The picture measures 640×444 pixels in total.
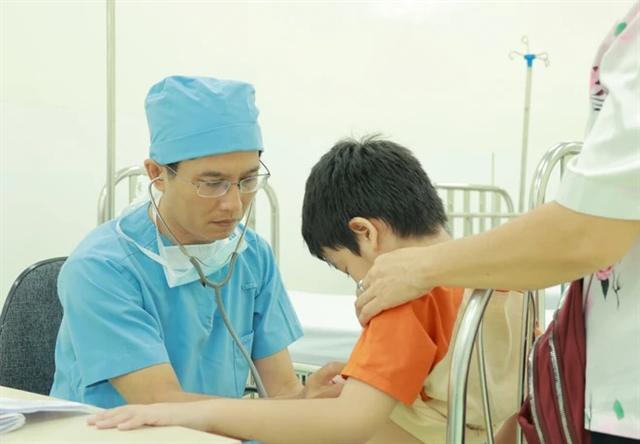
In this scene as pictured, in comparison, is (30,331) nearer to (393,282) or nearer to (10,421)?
(10,421)

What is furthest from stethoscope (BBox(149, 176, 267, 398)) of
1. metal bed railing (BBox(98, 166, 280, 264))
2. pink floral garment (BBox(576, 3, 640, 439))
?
pink floral garment (BBox(576, 3, 640, 439))

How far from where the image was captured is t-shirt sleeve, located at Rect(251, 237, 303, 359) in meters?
1.68

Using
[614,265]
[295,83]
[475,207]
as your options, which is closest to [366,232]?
[614,265]

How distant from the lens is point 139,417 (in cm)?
99

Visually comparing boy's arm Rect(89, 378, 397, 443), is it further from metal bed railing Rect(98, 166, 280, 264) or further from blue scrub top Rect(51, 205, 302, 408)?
metal bed railing Rect(98, 166, 280, 264)

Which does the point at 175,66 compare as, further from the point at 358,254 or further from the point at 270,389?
the point at 358,254

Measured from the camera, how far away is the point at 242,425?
1.04m

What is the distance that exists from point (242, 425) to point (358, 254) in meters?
0.34

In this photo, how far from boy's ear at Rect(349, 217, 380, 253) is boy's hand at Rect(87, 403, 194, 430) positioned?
0.38 meters

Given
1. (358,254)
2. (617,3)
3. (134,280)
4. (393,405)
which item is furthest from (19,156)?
(617,3)

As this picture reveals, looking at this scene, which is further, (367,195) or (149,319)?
(149,319)

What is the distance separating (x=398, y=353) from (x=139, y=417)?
0.36m

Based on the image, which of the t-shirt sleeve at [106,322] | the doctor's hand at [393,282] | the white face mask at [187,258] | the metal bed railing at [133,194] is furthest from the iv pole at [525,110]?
the doctor's hand at [393,282]

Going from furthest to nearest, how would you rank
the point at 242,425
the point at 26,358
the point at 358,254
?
the point at 26,358 → the point at 358,254 → the point at 242,425
